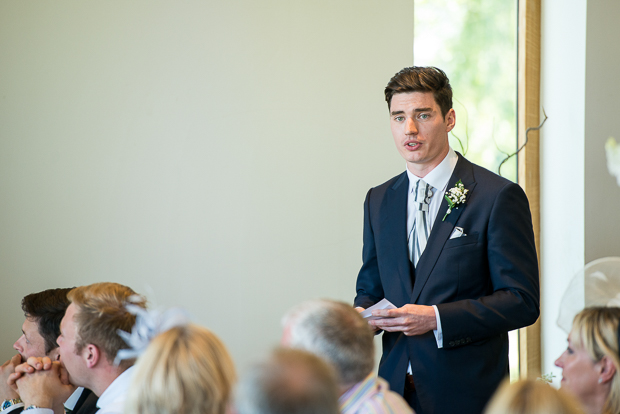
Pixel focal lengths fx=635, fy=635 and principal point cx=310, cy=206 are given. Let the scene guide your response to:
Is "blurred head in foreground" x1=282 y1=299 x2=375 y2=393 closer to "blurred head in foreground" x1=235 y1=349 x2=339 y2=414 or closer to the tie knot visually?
"blurred head in foreground" x1=235 y1=349 x2=339 y2=414

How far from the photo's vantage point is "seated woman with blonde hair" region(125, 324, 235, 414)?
1317 mm

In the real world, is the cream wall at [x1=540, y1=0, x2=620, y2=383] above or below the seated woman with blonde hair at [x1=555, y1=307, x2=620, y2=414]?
above

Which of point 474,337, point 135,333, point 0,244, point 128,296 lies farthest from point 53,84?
point 474,337

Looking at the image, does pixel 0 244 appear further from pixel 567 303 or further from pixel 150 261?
pixel 567 303

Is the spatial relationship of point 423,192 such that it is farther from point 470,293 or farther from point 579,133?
point 579,133

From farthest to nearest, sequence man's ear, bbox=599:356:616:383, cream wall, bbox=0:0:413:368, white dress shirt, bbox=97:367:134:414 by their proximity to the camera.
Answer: cream wall, bbox=0:0:413:368
white dress shirt, bbox=97:367:134:414
man's ear, bbox=599:356:616:383

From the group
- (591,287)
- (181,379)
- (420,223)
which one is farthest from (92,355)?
(591,287)

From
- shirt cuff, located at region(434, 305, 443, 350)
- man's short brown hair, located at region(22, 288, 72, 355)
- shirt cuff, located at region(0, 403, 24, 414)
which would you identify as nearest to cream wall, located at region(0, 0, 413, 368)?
man's short brown hair, located at region(22, 288, 72, 355)

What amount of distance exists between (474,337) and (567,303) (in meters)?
1.21

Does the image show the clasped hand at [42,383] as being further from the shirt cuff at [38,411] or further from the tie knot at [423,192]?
the tie knot at [423,192]

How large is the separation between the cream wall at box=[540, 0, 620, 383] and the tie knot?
4.19ft

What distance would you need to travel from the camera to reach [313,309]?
5.41ft

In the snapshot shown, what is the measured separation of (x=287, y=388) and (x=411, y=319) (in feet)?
3.89

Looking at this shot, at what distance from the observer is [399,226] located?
2518mm
